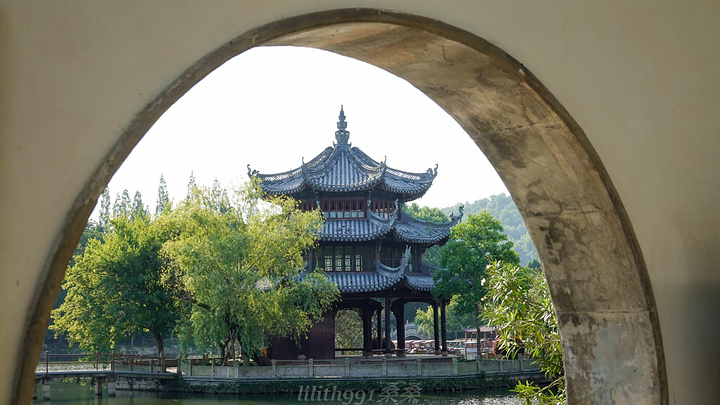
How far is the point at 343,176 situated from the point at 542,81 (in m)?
16.0

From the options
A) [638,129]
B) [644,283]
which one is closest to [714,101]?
[638,129]

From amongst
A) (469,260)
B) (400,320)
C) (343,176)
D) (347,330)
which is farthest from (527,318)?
(347,330)

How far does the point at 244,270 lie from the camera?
14016mm

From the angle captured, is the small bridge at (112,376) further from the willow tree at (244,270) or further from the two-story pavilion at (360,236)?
the two-story pavilion at (360,236)

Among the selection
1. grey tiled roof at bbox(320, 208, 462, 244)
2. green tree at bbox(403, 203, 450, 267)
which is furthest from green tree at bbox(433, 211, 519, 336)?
green tree at bbox(403, 203, 450, 267)

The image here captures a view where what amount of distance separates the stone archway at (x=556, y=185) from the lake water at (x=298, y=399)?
36.2ft

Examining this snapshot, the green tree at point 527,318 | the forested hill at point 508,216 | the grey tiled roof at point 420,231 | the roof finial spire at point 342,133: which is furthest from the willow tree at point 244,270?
the forested hill at point 508,216

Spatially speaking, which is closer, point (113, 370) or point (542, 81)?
point (542, 81)

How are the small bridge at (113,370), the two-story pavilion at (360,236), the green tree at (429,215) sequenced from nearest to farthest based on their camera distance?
the small bridge at (113,370) < the two-story pavilion at (360,236) < the green tree at (429,215)

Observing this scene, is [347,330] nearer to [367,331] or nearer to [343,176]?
[367,331]

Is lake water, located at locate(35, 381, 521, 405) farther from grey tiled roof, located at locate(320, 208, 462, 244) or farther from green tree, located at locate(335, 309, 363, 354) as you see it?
green tree, located at locate(335, 309, 363, 354)

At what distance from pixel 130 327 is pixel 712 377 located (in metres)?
15.3

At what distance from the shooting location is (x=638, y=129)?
2150 mm

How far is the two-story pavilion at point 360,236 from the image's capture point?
1662cm
